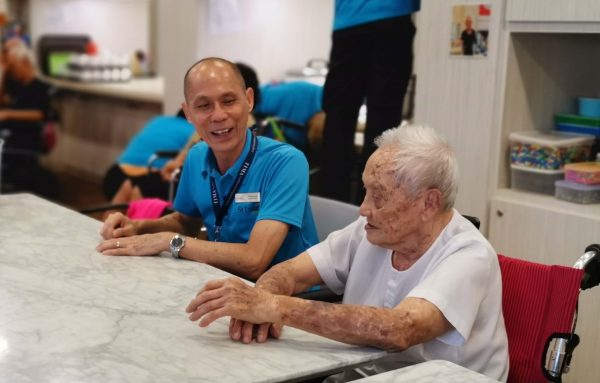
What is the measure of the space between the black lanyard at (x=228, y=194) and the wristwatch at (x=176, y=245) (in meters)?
0.29

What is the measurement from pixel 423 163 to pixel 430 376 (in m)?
0.55

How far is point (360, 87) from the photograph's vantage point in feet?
12.9

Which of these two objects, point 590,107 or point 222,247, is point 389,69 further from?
point 222,247

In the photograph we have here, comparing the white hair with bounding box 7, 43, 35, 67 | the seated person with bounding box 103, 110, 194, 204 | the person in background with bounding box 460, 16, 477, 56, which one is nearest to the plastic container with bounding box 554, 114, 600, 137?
the person in background with bounding box 460, 16, 477, 56

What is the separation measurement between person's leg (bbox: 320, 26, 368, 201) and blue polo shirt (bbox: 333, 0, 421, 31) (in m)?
0.04

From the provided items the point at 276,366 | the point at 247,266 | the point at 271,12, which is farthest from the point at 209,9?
the point at 276,366

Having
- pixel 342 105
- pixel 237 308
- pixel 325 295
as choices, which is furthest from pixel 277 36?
pixel 237 308

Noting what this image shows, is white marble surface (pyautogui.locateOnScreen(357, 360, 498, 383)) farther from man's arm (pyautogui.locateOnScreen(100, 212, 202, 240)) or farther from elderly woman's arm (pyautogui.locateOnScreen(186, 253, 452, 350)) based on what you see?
man's arm (pyautogui.locateOnScreen(100, 212, 202, 240))

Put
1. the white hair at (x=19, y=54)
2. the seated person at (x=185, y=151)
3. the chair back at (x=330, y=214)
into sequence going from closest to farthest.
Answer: the chair back at (x=330, y=214) < the seated person at (x=185, y=151) < the white hair at (x=19, y=54)

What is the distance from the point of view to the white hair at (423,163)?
200 centimetres

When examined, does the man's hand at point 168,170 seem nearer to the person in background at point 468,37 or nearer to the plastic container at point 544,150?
the person in background at point 468,37

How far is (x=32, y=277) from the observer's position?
2195mm

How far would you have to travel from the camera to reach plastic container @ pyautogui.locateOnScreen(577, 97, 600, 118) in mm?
3381

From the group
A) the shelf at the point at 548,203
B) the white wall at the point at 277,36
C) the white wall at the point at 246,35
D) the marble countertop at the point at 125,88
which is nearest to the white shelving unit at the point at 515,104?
the shelf at the point at 548,203
